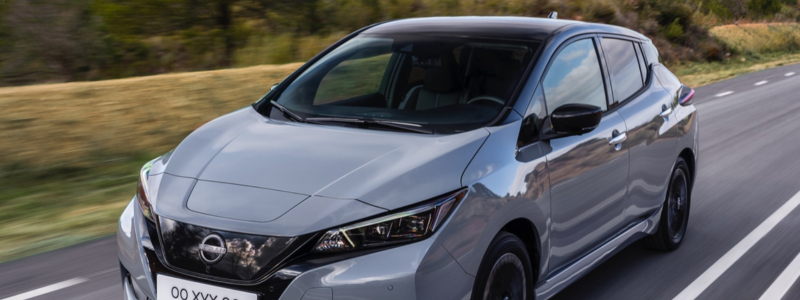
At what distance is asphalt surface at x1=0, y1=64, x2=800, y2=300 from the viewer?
5.11 meters

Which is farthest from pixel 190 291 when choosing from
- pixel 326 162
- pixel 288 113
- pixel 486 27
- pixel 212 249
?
pixel 486 27

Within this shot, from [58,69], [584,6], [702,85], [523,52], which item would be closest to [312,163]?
[523,52]

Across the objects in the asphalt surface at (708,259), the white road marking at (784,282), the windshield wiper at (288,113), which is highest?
the windshield wiper at (288,113)

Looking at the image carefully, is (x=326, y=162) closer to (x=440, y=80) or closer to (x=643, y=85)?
(x=440, y=80)

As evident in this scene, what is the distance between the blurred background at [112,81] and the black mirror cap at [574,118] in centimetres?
367

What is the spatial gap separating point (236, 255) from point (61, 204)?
4662 mm

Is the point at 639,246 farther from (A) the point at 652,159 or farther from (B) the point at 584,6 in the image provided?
(B) the point at 584,6

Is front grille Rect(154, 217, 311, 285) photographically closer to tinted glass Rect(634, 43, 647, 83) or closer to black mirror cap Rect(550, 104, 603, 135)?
black mirror cap Rect(550, 104, 603, 135)

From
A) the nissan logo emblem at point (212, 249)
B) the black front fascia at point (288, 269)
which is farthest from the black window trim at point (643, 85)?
the nissan logo emblem at point (212, 249)

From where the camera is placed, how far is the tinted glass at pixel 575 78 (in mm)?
4418

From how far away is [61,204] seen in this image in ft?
23.6

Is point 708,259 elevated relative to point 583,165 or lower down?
lower down

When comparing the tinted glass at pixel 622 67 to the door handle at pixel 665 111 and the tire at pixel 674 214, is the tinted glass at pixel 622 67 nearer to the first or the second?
the door handle at pixel 665 111

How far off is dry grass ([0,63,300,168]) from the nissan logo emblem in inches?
211
